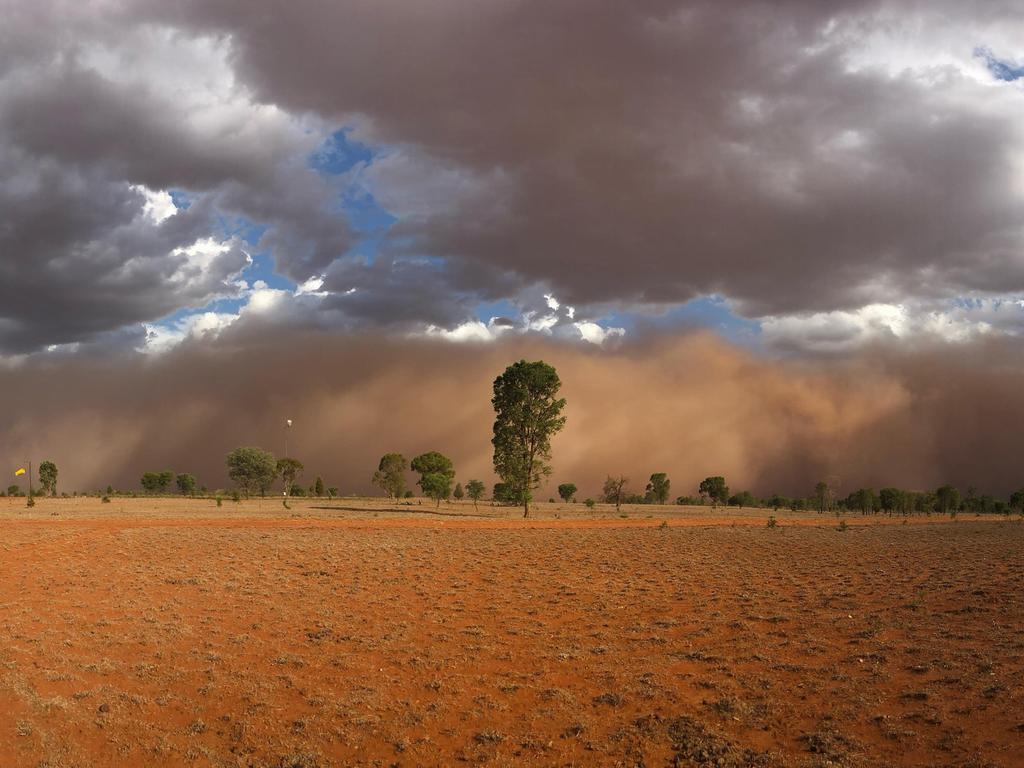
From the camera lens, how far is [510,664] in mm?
16719

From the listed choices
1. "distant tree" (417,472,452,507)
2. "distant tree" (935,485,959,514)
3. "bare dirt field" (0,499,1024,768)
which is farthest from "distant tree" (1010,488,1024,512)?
"bare dirt field" (0,499,1024,768)

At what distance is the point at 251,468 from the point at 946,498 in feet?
620

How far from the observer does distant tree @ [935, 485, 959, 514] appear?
7574 inches

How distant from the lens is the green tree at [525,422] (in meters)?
81.2

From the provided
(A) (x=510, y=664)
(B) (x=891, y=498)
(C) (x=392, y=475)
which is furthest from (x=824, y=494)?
(A) (x=510, y=664)

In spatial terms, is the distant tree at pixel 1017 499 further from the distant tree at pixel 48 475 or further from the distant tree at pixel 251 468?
the distant tree at pixel 48 475

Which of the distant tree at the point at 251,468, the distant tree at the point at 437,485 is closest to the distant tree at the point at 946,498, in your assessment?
the distant tree at the point at 437,485

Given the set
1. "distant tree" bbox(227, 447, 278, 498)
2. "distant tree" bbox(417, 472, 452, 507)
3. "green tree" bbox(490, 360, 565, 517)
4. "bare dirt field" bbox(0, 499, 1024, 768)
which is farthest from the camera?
"distant tree" bbox(227, 447, 278, 498)

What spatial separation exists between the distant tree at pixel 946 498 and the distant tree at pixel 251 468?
18256cm

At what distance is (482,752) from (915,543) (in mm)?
42034

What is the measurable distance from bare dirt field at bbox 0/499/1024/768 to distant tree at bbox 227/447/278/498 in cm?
14753

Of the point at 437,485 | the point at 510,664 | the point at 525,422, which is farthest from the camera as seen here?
the point at 437,485

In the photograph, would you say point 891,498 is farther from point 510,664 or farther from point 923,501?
point 510,664

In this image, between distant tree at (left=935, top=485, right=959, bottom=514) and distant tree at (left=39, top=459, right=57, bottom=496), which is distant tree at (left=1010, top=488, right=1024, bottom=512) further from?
distant tree at (left=39, top=459, right=57, bottom=496)
